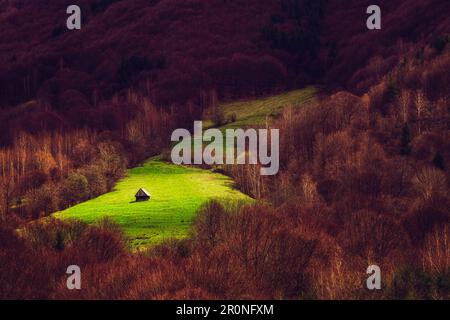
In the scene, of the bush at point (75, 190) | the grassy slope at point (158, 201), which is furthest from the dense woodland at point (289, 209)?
the grassy slope at point (158, 201)

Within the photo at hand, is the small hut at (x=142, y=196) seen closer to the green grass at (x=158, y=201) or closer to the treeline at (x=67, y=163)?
the green grass at (x=158, y=201)

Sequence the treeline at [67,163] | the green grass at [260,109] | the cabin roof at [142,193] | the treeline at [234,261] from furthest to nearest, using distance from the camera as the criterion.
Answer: the green grass at [260,109] → the treeline at [67,163] → the cabin roof at [142,193] → the treeline at [234,261]

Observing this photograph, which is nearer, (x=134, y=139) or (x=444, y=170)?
(x=444, y=170)

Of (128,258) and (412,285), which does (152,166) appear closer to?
(128,258)

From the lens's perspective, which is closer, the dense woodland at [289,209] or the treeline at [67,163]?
the dense woodland at [289,209]

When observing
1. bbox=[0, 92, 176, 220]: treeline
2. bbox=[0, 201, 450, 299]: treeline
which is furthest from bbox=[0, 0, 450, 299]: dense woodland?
bbox=[0, 92, 176, 220]: treeline

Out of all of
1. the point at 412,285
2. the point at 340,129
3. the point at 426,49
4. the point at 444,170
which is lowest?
the point at 412,285

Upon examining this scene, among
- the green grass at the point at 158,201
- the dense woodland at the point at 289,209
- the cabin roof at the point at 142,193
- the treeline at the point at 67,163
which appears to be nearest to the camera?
the dense woodland at the point at 289,209

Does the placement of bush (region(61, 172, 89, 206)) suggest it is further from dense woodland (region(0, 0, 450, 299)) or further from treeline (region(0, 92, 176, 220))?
dense woodland (region(0, 0, 450, 299))
